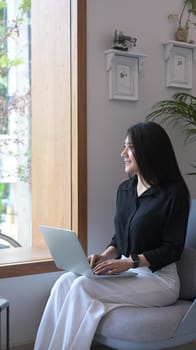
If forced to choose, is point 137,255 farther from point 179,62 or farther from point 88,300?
point 179,62

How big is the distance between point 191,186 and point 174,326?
3.95ft

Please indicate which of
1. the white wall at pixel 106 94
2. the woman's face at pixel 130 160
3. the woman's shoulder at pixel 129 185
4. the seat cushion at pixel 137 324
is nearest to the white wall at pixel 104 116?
the white wall at pixel 106 94

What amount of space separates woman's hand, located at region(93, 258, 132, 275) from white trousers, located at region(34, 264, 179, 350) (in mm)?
33

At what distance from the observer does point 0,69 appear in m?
Result: 2.83

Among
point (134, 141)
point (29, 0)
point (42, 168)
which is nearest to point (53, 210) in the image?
point (42, 168)

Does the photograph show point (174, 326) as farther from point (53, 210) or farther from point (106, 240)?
point (53, 210)

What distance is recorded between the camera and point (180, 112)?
9.17 ft

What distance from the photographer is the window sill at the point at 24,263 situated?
242 centimetres

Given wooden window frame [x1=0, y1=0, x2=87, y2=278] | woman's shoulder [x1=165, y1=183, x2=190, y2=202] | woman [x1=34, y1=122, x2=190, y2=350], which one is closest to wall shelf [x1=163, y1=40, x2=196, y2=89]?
wooden window frame [x1=0, y1=0, x2=87, y2=278]

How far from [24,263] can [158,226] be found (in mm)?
730

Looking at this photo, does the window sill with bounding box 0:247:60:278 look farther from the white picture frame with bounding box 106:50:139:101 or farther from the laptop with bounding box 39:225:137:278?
the white picture frame with bounding box 106:50:139:101

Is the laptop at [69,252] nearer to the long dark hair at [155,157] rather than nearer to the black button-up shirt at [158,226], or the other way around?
the black button-up shirt at [158,226]

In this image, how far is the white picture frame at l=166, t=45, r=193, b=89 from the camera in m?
2.88

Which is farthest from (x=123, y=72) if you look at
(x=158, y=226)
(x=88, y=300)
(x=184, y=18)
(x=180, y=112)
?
(x=88, y=300)
